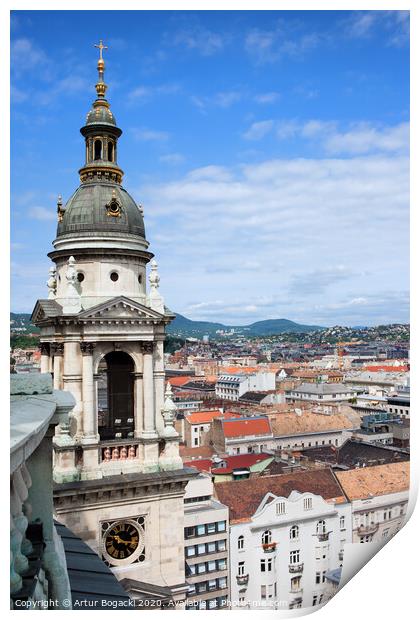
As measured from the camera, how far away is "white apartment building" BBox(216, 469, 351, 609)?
15836mm

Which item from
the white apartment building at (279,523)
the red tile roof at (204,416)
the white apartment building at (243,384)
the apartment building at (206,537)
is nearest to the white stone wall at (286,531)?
the white apartment building at (279,523)

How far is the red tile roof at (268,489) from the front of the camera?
65.8ft

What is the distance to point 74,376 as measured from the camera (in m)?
9.10

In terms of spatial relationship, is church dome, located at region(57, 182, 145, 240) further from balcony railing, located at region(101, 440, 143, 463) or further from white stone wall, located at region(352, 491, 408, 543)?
white stone wall, located at region(352, 491, 408, 543)

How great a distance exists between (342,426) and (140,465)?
120 ft

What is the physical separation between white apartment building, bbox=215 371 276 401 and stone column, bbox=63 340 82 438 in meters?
59.5

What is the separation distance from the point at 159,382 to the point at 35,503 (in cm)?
505

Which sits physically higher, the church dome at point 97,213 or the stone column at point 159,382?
the church dome at point 97,213

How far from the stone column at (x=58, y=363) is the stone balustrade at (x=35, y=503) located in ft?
14.4

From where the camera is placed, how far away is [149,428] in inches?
373

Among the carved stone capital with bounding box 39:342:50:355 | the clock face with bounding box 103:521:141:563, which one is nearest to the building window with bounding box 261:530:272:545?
the clock face with bounding box 103:521:141:563

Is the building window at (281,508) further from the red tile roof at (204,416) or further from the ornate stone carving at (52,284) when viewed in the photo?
the red tile roof at (204,416)
